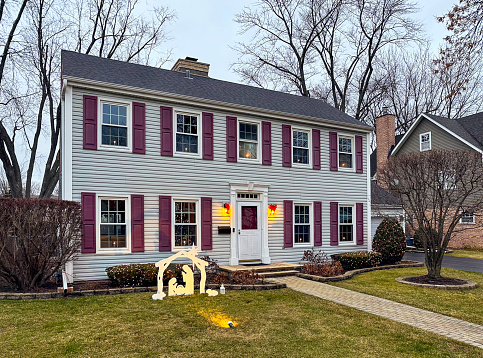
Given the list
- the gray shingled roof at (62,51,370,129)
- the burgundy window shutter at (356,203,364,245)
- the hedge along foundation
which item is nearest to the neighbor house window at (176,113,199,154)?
the gray shingled roof at (62,51,370,129)

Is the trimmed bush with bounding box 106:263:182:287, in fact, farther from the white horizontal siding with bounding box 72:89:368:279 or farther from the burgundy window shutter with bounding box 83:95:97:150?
the burgundy window shutter with bounding box 83:95:97:150

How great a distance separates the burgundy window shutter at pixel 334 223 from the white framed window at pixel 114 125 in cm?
744

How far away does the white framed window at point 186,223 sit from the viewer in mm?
10586

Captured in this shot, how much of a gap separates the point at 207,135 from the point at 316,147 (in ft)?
Result: 13.9

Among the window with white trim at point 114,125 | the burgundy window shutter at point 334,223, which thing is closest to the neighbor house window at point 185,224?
the window with white trim at point 114,125

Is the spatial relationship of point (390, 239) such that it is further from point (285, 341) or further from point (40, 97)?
point (40, 97)

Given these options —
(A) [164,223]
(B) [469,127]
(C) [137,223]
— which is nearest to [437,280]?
(A) [164,223]

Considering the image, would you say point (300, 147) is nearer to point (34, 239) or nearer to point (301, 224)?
point (301, 224)

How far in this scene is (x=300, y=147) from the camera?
13.0 meters

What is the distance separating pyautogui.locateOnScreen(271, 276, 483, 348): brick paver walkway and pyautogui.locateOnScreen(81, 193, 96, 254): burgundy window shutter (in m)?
5.09

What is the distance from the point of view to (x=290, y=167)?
1267 cm

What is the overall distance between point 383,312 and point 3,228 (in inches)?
302

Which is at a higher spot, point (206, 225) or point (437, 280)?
point (206, 225)

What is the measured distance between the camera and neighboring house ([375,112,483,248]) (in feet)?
63.1
